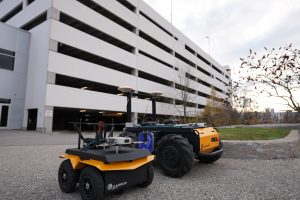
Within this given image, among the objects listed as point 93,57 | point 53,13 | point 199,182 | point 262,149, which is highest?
point 53,13

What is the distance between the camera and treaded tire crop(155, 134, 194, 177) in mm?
5367

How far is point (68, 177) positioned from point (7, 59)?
21.5m

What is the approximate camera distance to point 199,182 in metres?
5.34

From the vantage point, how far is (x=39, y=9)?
22.3 meters

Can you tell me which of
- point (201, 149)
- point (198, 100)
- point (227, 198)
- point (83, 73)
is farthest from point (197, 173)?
point (198, 100)

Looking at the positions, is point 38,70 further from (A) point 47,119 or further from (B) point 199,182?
(B) point 199,182

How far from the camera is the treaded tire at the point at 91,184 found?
12.5ft

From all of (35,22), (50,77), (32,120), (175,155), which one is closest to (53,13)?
(35,22)

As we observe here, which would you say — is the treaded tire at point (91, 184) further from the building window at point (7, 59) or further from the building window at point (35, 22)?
the building window at point (35, 22)

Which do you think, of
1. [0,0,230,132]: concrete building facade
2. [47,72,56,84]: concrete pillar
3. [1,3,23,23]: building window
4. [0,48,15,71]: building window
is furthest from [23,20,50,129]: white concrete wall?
[1,3,23,23]: building window

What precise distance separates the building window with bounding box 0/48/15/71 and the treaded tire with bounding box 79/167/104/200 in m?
21.5

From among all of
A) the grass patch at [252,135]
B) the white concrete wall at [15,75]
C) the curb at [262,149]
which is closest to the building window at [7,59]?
the white concrete wall at [15,75]

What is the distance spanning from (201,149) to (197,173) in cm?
81

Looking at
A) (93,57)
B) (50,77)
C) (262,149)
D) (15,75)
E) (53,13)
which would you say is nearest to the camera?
(262,149)
